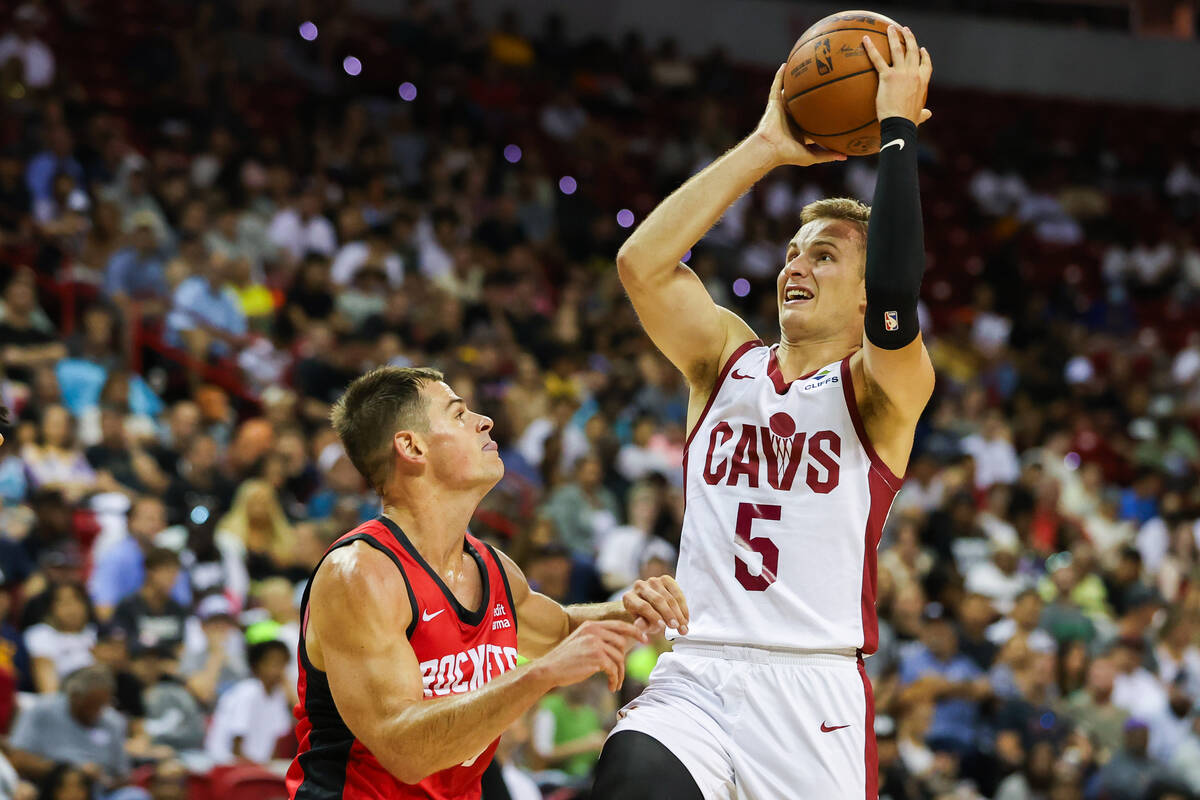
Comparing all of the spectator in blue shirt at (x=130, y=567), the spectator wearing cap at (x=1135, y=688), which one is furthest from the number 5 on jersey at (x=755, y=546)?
the spectator wearing cap at (x=1135, y=688)

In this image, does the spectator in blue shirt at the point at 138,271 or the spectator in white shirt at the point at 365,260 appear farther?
the spectator in white shirt at the point at 365,260

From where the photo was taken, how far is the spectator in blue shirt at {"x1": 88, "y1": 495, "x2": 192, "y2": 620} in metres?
7.91

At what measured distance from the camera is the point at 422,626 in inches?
144

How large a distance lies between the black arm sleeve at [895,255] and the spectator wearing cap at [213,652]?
5.00 metres

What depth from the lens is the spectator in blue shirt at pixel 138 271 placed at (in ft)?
34.1

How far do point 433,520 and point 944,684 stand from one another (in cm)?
645

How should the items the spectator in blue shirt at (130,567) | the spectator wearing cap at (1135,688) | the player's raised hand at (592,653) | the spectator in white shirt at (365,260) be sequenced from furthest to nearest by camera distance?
the spectator in white shirt at (365,260) < the spectator wearing cap at (1135,688) < the spectator in blue shirt at (130,567) < the player's raised hand at (592,653)

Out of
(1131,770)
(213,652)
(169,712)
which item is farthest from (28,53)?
(1131,770)

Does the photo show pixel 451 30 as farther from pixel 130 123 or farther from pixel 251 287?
pixel 251 287

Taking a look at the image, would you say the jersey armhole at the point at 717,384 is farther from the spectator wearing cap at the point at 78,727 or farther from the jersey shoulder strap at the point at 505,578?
the spectator wearing cap at the point at 78,727

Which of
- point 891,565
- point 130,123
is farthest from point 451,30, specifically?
point 891,565

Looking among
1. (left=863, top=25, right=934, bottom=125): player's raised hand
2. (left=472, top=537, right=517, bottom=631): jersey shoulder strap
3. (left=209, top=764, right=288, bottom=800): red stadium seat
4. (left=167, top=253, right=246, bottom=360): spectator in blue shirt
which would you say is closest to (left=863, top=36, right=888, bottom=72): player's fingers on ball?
(left=863, top=25, right=934, bottom=125): player's raised hand

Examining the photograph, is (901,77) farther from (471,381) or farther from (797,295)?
(471,381)

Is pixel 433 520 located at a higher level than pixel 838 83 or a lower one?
lower
